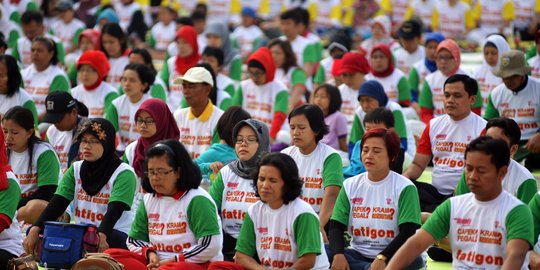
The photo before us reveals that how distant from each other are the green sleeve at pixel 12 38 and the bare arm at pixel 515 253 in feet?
35.5

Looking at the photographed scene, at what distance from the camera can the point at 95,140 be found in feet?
23.5

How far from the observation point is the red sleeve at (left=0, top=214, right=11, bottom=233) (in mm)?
6938

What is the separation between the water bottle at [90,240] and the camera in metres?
6.82

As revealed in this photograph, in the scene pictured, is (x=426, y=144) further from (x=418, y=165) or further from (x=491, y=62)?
(x=491, y=62)

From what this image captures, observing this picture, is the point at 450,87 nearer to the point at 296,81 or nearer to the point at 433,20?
the point at 296,81

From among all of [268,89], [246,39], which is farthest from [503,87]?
[246,39]

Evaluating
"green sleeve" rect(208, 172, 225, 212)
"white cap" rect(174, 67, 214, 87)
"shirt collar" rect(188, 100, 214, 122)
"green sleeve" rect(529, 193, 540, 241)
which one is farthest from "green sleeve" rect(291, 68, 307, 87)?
"green sleeve" rect(529, 193, 540, 241)

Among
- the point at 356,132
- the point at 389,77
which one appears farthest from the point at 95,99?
the point at 389,77

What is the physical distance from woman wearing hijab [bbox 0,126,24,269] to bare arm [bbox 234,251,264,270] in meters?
1.48

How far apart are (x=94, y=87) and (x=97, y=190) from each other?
3.78 m

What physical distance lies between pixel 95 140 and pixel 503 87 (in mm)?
3804

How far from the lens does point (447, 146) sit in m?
8.34

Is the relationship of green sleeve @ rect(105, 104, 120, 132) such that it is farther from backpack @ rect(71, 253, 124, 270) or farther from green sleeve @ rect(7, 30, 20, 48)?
green sleeve @ rect(7, 30, 20, 48)

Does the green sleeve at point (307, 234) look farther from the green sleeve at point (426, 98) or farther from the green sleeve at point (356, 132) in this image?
the green sleeve at point (426, 98)
